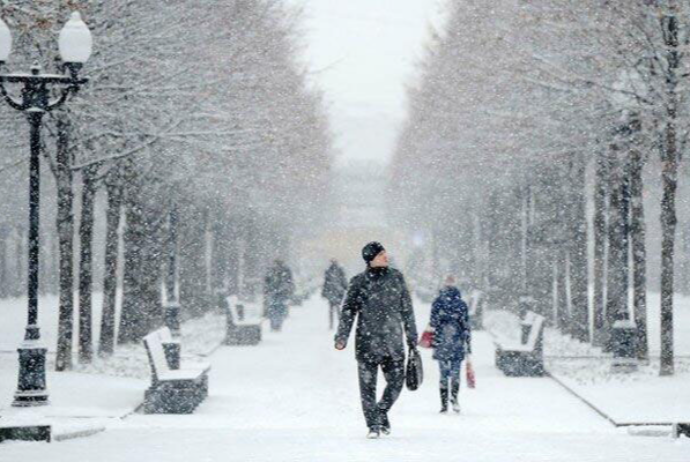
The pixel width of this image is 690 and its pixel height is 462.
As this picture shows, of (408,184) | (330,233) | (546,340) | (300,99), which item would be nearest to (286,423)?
(546,340)

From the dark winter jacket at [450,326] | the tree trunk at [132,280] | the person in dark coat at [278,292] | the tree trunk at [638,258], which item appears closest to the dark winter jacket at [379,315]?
the dark winter jacket at [450,326]

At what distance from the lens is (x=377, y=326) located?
503 inches

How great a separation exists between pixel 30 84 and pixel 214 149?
9.10m

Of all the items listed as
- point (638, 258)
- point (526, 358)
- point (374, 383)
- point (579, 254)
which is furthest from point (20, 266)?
point (374, 383)

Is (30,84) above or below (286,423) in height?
above

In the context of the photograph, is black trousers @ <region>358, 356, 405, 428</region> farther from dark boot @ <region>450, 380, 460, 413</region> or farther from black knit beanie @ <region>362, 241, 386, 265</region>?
dark boot @ <region>450, 380, 460, 413</region>

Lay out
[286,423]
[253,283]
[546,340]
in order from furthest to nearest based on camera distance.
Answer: [253,283], [546,340], [286,423]

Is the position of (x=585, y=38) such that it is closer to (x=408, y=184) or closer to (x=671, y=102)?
(x=671, y=102)

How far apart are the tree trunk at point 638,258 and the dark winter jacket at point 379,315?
440 inches

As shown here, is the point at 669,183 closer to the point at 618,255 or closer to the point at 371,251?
the point at 618,255

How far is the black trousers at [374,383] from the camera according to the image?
1282 centimetres

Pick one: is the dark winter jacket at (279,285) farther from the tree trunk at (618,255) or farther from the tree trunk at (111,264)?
the tree trunk at (618,255)

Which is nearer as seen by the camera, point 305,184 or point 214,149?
point 214,149

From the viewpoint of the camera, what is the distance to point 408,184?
7425cm
